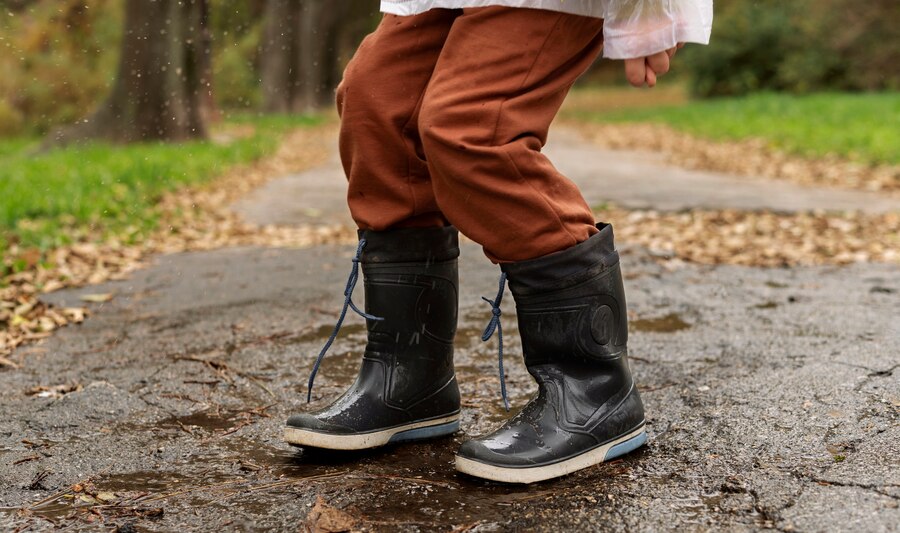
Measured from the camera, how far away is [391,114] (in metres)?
2.10

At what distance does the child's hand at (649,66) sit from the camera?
6.37ft

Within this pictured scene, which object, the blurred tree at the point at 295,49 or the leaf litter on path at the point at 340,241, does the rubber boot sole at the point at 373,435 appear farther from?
the blurred tree at the point at 295,49

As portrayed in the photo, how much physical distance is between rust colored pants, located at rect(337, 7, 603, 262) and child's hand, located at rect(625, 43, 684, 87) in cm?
12

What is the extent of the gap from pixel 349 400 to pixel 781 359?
139 cm

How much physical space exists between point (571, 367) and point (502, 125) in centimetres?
56

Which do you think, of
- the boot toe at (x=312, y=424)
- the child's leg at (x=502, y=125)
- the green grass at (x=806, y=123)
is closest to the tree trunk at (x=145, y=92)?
the green grass at (x=806, y=123)

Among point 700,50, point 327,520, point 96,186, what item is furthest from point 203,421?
point 700,50

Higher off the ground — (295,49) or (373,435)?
(295,49)

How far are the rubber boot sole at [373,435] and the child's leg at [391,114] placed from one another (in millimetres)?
482

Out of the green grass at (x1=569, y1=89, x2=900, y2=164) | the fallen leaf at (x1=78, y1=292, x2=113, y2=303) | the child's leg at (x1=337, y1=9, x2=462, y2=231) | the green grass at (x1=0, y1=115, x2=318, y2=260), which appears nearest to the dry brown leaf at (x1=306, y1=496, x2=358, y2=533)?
the child's leg at (x1=337, y1=9, x2=462, y2=231)

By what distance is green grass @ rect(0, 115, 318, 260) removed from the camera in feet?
18.8

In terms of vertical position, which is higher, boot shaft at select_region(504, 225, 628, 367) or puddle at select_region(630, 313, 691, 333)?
boot shaft at select_region(504, 225, 628, 367)

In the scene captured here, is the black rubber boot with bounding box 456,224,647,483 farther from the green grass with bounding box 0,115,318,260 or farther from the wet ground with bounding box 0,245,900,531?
the green grass with bounding box 0,115,318,260

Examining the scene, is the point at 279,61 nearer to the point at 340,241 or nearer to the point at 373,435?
the point at 340,241
